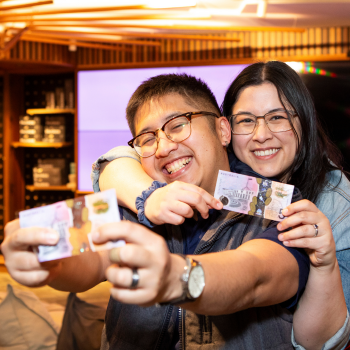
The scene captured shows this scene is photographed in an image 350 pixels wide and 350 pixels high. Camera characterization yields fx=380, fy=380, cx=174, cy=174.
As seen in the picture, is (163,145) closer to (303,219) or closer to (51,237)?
(303,219)

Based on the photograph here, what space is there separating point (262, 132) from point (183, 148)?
37cm

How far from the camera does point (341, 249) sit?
4.87ft

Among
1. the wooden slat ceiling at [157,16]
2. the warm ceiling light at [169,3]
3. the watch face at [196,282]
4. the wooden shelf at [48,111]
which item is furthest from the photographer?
the wooden shelf at [48,111]

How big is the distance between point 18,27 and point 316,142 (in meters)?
2.96

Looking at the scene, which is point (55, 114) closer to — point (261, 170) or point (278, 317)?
point (261, 170)

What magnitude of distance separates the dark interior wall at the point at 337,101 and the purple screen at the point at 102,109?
1737 mm

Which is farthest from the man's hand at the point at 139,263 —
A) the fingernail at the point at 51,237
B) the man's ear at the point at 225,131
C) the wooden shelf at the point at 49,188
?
the wooden shelf at the point at 49,188

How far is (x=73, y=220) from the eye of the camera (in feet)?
2.71

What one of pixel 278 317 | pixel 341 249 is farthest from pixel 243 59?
pixel 278 317

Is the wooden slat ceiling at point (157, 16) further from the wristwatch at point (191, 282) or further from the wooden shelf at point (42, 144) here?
the wristwatch at point (191, 282)

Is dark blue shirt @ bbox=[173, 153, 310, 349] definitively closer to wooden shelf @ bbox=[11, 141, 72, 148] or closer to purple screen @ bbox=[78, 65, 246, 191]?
purple screen @ bbox=[78, 65, 246, 191]

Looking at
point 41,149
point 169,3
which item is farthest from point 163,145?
point 41,149

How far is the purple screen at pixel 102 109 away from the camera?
17.2 ft

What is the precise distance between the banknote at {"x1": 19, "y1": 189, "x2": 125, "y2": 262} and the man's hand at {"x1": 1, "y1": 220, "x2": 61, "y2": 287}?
0.02m
